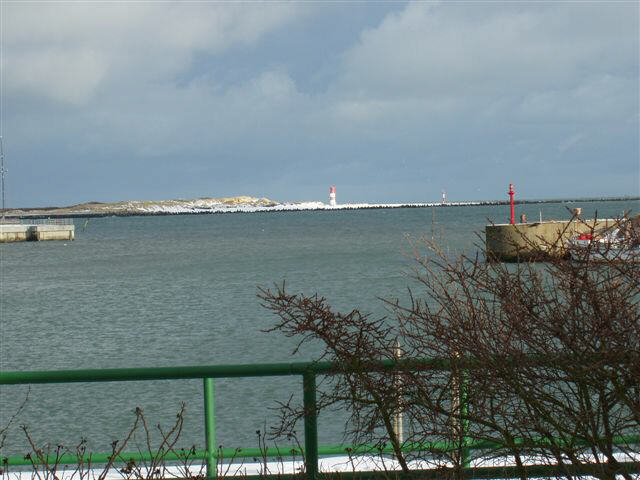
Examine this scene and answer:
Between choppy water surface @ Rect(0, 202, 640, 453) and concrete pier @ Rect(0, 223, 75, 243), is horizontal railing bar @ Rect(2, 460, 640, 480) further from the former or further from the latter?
concrete pier @ Rect(0, 223, 75, 243)

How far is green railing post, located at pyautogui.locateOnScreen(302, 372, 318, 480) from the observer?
426 centimetres

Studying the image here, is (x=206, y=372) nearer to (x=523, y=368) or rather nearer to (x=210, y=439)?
(x=210, y=439)

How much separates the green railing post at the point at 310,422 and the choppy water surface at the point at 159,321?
1.04m

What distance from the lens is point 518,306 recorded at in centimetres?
391

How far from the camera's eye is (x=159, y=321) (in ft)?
126

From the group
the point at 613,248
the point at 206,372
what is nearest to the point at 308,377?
the point at 206,372

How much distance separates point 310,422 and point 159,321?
34.7m

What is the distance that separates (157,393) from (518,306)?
16.9 metres

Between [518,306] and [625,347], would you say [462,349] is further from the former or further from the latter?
[625,347]

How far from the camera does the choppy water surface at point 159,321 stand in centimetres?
1809

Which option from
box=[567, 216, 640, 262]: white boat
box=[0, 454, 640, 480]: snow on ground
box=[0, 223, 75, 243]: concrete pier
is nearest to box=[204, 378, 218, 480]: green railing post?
box=[0, 454, 640, 480]: snow on ground

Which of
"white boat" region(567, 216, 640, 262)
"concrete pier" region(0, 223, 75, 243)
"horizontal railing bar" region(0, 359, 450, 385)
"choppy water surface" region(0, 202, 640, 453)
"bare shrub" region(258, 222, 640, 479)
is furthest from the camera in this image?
"concrete pier" region(0, 223, 75, 243)

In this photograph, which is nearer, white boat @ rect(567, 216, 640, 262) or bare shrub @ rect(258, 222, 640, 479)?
bare shrub @ rect(258, 222, 640, 479)

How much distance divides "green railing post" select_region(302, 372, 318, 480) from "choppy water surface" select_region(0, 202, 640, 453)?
1038mm
